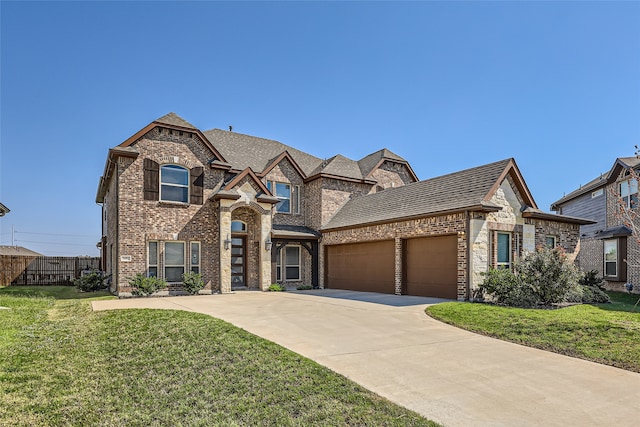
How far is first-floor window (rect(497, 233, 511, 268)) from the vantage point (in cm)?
1441

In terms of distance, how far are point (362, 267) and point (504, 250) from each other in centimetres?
649

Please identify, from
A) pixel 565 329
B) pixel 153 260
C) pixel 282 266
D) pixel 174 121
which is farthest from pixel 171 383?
pixel 282 266

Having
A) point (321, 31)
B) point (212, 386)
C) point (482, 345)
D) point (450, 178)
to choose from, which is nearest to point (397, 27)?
point (321, 31)

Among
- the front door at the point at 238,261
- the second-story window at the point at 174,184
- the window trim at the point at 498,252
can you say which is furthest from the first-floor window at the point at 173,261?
the window trim at the point at 498,252

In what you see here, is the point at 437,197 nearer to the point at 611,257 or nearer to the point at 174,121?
the point at 174,121

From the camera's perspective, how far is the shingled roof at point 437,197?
13.8m

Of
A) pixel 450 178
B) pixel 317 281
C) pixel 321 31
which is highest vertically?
pixel 321 31

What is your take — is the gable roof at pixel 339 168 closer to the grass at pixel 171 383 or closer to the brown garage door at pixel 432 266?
the brown garage door at pixel 432 266

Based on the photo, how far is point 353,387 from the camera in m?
4.65

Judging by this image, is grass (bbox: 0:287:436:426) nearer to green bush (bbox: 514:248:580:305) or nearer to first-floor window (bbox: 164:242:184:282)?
first-floor window (bbox: 164:242:184:282)

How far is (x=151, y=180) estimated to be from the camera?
16.2 meters

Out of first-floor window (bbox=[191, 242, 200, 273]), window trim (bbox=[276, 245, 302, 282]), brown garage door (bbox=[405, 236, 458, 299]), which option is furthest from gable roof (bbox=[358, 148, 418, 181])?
first-floor window (bbox=[191, 242, 200, 273])

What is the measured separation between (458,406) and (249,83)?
49.9ft

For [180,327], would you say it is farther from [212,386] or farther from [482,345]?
[482,345]
